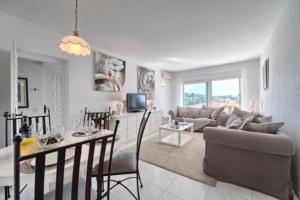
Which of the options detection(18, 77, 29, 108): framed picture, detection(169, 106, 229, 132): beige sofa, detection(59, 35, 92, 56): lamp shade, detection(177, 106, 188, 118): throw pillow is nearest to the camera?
detection(59, 35, 92, 56): lamp shade

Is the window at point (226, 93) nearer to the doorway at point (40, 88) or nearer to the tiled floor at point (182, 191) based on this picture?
the tiled floor at point (182, 191)

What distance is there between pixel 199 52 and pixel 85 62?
3.14 meters

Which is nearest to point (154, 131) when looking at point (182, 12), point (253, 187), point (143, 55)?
point (143, 55)

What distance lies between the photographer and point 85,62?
3381 millimetres

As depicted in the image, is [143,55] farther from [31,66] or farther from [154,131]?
[31,66]

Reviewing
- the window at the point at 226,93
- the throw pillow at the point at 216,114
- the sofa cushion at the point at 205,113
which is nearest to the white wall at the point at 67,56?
the sofa cushion at the point at 205,113

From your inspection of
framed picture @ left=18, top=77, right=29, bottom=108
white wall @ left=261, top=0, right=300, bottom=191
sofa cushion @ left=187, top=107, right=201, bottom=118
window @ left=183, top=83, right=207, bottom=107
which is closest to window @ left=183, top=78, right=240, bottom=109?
window @ left=183, top=83, right=207, bottom=107

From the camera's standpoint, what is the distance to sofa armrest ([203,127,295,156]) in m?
1.56

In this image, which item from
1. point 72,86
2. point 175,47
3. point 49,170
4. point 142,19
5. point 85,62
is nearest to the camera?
point 49,170

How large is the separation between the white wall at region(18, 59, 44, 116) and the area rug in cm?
278

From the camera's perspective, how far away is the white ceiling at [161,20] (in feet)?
6.53

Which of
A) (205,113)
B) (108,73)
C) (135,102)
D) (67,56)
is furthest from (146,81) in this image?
(67,56)

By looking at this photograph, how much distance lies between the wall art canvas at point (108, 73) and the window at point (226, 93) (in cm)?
407

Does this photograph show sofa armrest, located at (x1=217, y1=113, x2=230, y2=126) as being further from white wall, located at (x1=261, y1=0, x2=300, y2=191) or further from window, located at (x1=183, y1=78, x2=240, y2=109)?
white wall, located at (x1=261, y1=0, x2=300, y2=191)
